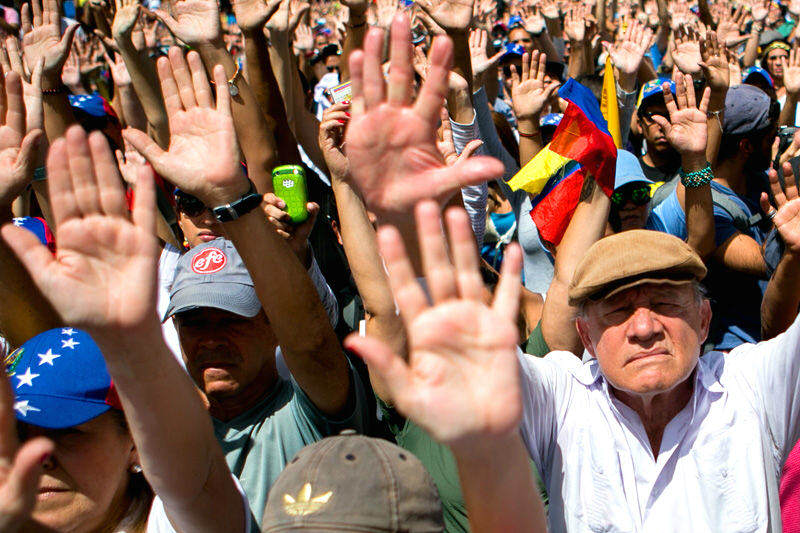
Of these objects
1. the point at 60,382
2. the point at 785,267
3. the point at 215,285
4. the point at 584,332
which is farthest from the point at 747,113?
the point at 60,382

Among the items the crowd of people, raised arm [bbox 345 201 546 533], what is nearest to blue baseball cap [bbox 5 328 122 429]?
the crowd of people

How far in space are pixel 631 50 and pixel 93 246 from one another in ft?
12.4

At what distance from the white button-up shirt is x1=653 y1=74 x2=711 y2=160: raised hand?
1136 mm

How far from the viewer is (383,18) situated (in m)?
5.80

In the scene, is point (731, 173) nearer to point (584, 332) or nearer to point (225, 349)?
point (584, 332)

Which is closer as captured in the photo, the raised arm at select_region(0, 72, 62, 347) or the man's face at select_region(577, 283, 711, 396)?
the man's face at select_region(577, 283, 711, 396)

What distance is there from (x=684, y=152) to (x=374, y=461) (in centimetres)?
222

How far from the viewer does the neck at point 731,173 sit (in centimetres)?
371

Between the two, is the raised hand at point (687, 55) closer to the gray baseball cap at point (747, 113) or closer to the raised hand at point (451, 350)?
the gray baseball cap at point (747, 113)

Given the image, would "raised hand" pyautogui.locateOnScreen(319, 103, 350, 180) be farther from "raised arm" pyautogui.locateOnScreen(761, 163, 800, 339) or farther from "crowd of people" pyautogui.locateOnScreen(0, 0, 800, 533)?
"raised arm" pyautogui.locateOnScreen(761, 163, 800, 339)

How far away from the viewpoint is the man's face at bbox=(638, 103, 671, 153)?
4242 mm

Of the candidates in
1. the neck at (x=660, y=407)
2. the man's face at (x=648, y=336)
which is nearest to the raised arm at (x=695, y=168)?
the man's face at (x=648, y=336)

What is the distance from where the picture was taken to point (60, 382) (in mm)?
1943

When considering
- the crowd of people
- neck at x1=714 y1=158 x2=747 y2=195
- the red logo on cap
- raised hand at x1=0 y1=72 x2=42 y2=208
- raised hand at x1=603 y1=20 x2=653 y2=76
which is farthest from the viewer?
raised hand at x1=603 y1=20 x2=653 y2=76
